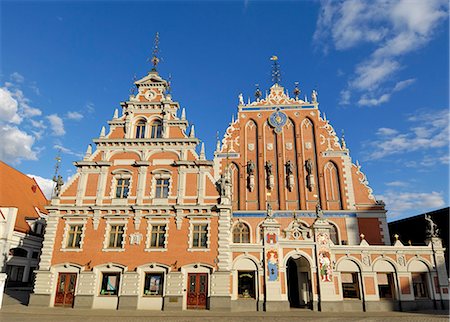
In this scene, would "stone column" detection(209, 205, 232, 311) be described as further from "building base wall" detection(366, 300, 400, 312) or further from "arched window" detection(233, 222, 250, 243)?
"building base wall" detection(366, 300, 400, 312)

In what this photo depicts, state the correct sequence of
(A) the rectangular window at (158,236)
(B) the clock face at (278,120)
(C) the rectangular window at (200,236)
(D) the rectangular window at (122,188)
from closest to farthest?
1. (C) the rectangular window at (200,236)
2. (A) the rectangular window at (158,236)
3. (D) the rectangular window at (122,188)
4. (B) the clock face at (278,120)

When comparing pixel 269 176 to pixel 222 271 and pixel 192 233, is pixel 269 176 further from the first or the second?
pixel 222 271

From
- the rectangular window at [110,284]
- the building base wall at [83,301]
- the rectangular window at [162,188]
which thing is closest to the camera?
the building base wall at [83,301]

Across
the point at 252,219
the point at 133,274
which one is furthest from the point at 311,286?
the point at 133,274

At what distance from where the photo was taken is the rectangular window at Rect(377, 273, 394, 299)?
2080 cm

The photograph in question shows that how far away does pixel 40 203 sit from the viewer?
36.8 meters

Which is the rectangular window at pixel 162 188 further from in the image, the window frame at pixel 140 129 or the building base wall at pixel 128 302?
the building base wall at pixel 128 302

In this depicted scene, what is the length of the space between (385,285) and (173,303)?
14.6m

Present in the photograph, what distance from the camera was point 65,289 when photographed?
814 inches

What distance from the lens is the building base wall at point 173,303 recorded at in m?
19.4

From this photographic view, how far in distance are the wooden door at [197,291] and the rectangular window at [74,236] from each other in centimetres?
853

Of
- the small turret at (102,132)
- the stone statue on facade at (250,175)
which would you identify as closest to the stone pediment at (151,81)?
the small turret at (102,132)

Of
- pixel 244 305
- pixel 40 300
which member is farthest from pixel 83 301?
pixel 244 305

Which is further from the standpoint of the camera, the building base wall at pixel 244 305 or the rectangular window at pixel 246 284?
the rectangular window at pixel 246 284
